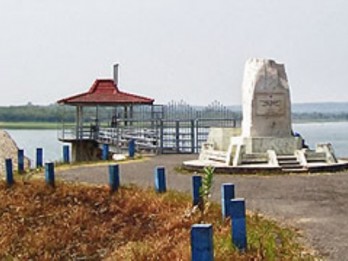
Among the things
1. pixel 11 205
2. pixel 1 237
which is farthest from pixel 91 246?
pixel 11 205

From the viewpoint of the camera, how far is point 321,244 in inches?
327

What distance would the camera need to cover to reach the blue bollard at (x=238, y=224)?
25.3 ft

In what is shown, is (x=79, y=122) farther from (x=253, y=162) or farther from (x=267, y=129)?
(x=253, y=162)

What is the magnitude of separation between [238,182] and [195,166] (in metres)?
3.07

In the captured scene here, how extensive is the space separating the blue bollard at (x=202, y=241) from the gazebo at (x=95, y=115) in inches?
899

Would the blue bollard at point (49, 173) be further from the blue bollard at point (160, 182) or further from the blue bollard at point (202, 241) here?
the blue bollard at point (202, 241)

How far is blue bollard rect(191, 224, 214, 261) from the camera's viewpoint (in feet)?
21.3

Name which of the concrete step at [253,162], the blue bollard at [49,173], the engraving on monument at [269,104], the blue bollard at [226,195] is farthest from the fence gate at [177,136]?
the blue bollard at [226,195]

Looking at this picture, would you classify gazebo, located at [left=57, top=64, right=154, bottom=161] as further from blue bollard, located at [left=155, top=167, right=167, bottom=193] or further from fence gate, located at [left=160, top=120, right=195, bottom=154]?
blue bollard, located at [left=155, top=167, right=167, bottom=193]

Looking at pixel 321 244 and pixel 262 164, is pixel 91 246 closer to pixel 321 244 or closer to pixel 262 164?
pixel 321 244

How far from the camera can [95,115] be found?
32062 millimetres

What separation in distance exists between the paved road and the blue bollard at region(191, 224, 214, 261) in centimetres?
176

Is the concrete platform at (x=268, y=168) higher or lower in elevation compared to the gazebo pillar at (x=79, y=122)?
lower

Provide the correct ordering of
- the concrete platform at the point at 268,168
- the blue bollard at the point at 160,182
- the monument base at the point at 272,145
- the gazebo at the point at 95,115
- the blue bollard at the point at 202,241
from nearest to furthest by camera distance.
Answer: the blue bollard at the point at 202,241 < the blue bollard at the point at 160,182 < the concrete platform at the point at 268,168 < the monument base at the point at 272,145 < the gazebo at the point at 95,115
